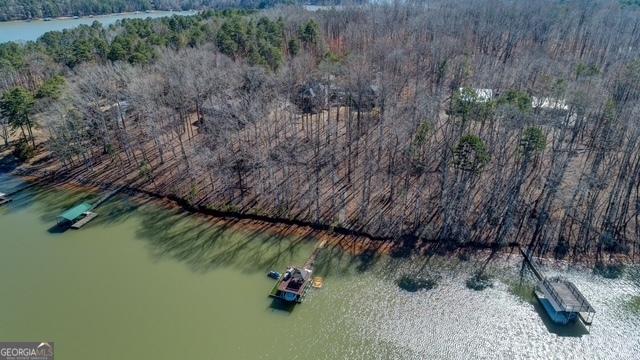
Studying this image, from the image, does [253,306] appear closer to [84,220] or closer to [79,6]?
[84,220]

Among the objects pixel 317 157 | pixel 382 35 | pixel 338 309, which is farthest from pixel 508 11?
pixel 338 309

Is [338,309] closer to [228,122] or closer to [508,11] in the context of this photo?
[228,122]

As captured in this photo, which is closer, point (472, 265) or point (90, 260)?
point (472, 265)

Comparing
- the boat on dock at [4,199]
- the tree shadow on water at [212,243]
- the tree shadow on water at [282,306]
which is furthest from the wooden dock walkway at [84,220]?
the tree shadow on water at [282,306]

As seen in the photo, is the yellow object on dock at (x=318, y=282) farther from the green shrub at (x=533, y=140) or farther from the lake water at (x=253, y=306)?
the green shrub at (x=533, y=140)

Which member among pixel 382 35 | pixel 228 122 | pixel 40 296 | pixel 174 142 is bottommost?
pixel 40 296

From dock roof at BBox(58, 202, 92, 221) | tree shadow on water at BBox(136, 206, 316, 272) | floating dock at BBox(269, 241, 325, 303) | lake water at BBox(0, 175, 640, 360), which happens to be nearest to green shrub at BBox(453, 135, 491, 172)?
lake water at BBox(0, 175, 640, 360)
